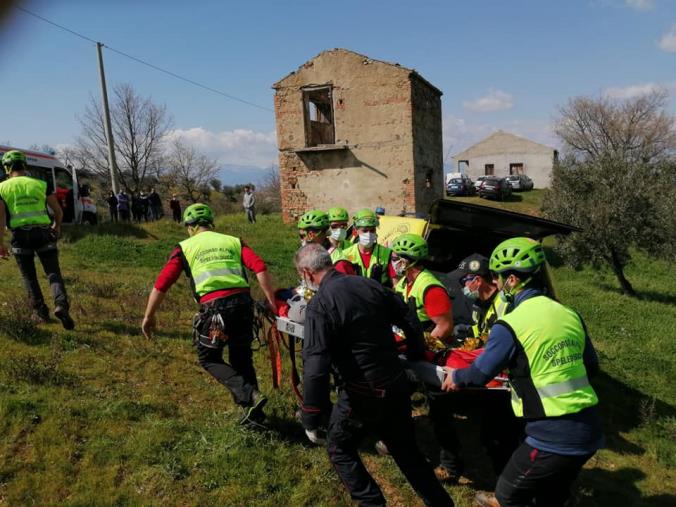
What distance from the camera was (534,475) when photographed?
9.32 ft

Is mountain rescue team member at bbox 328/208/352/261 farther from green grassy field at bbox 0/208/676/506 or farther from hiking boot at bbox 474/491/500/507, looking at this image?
hiking boot at bbox 474/491/500/507

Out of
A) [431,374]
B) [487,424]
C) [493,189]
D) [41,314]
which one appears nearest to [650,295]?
[487,424]

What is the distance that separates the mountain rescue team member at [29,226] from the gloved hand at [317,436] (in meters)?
3.70

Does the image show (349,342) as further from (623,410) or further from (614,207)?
(614,207)

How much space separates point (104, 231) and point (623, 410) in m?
13.2

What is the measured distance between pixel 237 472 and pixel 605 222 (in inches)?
538

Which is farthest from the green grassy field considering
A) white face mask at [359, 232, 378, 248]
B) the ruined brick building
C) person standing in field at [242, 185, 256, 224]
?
person standing in field at [242, 185, 256, 224]

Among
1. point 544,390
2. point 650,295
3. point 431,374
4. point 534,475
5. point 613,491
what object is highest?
point 544,390

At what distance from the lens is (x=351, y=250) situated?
5930mm

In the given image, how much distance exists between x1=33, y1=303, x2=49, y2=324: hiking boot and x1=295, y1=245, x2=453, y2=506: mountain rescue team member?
416 cm

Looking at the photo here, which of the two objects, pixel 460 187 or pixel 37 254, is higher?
pixel 460 187

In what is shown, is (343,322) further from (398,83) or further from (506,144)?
(506,144)

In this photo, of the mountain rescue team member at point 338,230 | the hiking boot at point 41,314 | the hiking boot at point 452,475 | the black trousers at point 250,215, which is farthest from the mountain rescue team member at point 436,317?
the black trousers at point 250,215

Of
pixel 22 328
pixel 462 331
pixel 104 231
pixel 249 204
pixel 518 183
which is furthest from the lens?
pixel 518 183
